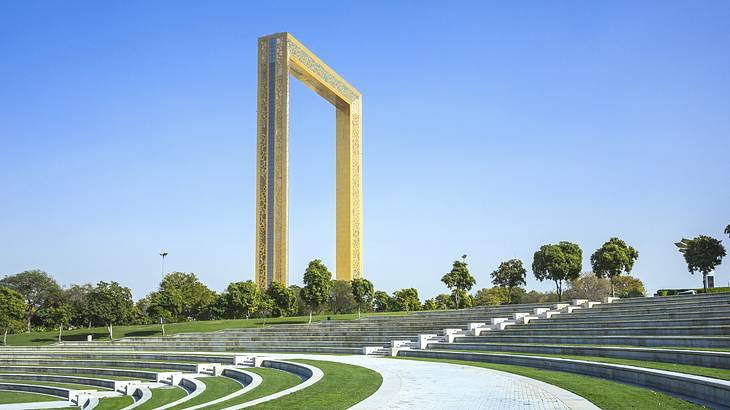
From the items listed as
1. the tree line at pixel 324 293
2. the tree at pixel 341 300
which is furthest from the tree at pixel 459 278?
the tree at pixel 341 300

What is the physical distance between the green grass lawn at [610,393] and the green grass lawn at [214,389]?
7816mm

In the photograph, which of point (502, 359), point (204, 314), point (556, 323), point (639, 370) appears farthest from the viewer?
point (204, 314)

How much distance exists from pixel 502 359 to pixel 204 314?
59014 millimetres

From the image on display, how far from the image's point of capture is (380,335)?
3145cm

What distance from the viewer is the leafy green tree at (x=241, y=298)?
165 ft

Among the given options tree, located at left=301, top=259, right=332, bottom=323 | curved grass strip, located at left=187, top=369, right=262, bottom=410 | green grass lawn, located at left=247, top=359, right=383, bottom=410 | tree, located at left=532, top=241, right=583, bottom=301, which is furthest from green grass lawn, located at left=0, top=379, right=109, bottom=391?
tree, located at left=532, top=241, right=583, bottom=301

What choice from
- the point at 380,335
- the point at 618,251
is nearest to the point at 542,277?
the point at 618,251

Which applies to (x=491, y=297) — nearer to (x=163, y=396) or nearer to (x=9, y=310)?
(x=9, y=310)

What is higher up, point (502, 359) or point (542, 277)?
point (542, 277)

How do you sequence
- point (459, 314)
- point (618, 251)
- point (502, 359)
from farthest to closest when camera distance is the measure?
1. point (618, 251)
2. point (459, 314)
3. point (502, 359)

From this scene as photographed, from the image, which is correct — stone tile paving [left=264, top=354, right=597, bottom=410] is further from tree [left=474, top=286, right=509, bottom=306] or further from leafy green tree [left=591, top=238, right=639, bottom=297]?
tree [left=474, top=286, right=509, bottom=306]

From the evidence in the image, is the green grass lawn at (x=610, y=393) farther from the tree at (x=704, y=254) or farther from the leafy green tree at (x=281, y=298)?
the leafy green tree at (x=281, y=298)

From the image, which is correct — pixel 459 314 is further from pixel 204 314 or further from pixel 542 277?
pixel 204 314

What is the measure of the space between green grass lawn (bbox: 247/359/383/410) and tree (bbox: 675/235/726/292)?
104ft
